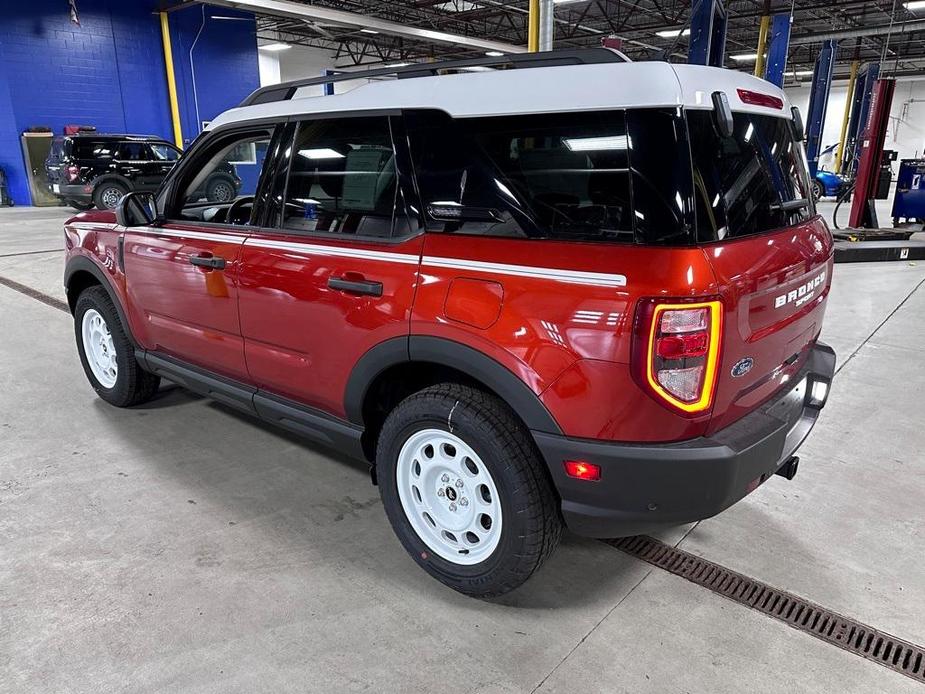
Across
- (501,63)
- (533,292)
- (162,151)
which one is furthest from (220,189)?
(162,151)

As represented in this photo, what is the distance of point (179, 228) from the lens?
2.96m

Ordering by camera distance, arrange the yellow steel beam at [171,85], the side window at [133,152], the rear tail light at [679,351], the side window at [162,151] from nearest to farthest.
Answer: the rear tail light at [679,351], the side window at [133,152], the side window at [162,151], the yellow steel beam at [171,85]

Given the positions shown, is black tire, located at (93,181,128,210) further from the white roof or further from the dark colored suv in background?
the white roof

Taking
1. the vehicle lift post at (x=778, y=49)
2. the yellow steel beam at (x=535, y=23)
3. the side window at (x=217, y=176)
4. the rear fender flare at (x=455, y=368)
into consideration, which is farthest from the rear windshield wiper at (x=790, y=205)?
the vehicle lift post at (x=778, y=49)

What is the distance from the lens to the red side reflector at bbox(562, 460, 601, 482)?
1758 millimetres

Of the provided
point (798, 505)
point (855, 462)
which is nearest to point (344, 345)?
point (798, 505)

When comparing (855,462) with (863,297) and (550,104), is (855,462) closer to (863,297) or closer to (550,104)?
(550,104)

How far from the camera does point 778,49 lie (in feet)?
39.7

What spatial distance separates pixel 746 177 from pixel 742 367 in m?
0.57

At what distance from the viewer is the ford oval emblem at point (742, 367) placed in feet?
5.77

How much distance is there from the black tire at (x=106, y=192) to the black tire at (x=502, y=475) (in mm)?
14049

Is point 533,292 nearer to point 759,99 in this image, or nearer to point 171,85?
point 759,99

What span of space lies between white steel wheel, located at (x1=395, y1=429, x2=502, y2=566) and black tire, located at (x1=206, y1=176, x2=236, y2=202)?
1955mm

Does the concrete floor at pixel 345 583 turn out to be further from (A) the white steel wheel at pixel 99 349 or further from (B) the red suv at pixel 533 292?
(A) the white steel wheel at pixel 99 349
